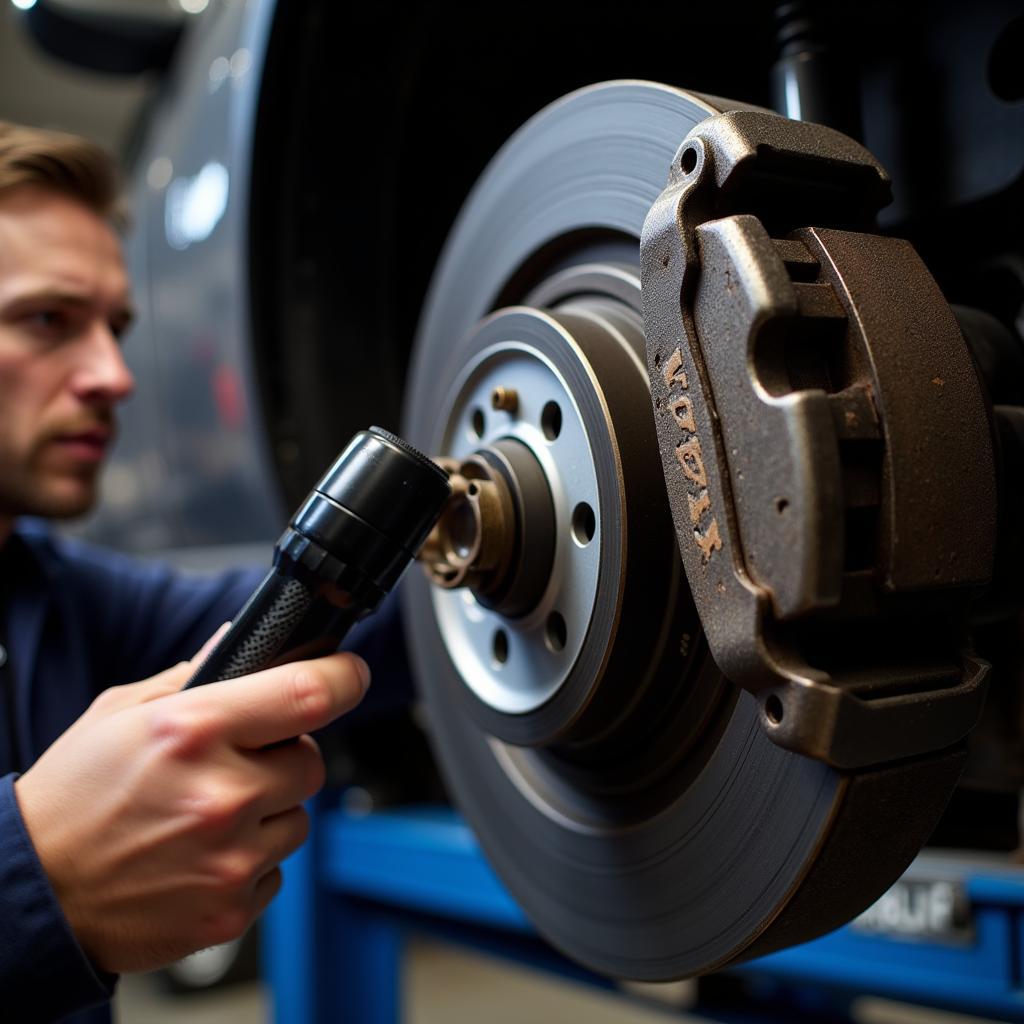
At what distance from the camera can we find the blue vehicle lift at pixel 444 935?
0.56 m

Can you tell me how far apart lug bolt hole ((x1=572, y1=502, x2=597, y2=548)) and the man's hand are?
4.4 inches

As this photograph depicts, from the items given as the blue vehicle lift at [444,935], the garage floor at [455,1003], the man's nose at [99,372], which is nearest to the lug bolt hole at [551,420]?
the blue vehicle lift at [444,935]

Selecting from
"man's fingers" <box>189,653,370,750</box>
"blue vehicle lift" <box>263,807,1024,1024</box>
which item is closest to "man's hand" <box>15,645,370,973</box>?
"man's fingers" <box>189,653,370,750</box>

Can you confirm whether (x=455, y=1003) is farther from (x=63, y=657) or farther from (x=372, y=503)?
(x=372, y=503)

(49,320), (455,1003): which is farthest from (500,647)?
(455,1003)

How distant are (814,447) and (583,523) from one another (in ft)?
0.52

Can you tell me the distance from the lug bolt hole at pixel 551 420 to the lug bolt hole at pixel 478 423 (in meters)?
0.06

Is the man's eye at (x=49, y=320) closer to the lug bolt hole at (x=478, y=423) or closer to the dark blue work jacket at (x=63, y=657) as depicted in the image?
the dark blue work jacket at (x=63, y=657)

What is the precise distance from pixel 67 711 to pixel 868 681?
1.91ft

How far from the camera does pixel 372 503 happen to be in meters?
0.40

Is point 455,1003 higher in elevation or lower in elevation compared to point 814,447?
lower

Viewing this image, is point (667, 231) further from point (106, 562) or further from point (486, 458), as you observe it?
point (106, 562)

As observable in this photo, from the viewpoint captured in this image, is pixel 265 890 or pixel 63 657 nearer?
pixel 265 890

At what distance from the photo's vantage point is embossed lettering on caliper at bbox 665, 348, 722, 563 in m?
0.35
